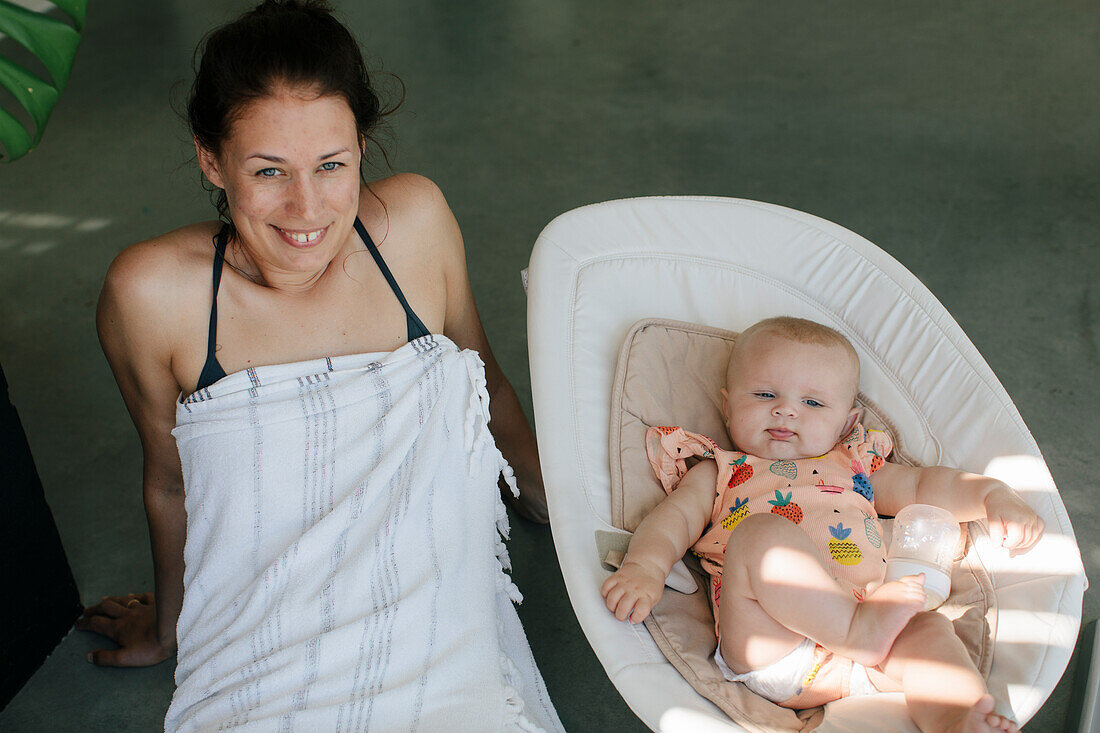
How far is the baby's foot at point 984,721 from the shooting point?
1.05 m

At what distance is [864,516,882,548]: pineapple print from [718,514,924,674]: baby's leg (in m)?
0.16

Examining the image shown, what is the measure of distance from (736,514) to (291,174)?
886mm

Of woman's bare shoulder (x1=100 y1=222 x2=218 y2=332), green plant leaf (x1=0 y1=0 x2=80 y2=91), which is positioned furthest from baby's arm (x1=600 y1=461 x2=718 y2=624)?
green plant leaf (x1=0 y1=0 x2=80 y2=91)

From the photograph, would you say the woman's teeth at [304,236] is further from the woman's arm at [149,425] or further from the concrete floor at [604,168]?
the concrete floor at [604,168]

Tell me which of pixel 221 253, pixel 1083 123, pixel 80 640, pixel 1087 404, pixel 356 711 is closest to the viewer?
pixel 356 711

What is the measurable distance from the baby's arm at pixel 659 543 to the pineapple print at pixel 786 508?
0.11m

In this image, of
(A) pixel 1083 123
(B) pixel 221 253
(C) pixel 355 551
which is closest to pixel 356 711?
(C) pixel 355 551

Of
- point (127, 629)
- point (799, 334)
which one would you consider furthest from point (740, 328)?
point (127, 629)

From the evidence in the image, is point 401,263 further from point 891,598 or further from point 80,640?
point 80,640

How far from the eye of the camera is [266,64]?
1284 mm

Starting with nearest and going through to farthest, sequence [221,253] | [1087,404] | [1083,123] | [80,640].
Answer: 1. [221,253]
2. [80,640]
3. [1087,404]
4. [1083,123]

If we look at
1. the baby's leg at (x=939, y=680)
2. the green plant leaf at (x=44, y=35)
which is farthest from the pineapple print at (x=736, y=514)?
the green plant leaf at (x=44, y=35)

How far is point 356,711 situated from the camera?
1213 mm

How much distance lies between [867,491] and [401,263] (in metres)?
0.90
